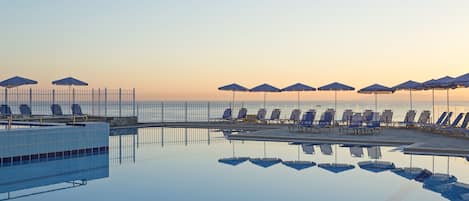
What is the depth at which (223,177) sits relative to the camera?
8266 millimetres

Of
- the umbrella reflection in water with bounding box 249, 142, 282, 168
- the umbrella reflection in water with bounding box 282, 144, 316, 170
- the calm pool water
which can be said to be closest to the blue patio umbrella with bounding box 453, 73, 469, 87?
the calm pool water

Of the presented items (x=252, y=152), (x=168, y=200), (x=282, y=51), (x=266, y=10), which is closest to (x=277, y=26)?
(x=266, y=10)

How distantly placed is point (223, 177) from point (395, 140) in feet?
20.9

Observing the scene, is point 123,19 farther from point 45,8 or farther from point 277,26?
point 277,26

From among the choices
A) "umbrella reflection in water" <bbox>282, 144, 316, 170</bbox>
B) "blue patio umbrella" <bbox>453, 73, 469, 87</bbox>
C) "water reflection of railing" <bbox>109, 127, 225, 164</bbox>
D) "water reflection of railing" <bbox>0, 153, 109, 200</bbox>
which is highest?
"blue patio umbrella" <bbox>453, 73, 469, 87</bbox>

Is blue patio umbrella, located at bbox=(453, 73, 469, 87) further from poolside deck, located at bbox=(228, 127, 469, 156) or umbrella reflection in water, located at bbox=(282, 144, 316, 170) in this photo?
umbrella reflection in water, located at bbox=(282, 144, 316, 170)

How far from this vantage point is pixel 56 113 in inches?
776

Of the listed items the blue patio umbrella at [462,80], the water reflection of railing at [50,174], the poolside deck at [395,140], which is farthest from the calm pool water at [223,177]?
the blue patio umbrella at [462,80]

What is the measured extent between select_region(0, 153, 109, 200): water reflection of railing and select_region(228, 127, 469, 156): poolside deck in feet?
17.1

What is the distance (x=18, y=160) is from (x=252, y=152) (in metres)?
4.86

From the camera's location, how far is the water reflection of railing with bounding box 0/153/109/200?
7315 mm

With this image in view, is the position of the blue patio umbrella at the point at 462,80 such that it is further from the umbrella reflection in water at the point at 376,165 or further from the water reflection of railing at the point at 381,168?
the umbrella reflection in water at the point at 376,165

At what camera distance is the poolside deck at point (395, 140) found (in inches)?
429

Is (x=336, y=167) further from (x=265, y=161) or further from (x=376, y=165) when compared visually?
(x=265, y=161)
